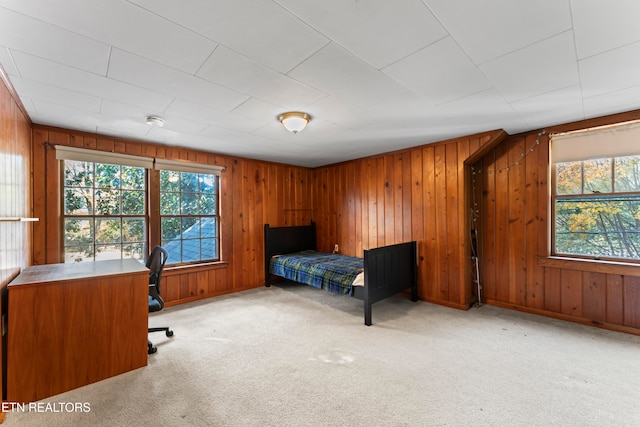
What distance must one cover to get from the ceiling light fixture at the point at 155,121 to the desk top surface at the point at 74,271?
56.0 inches

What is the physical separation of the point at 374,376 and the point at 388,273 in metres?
1.49

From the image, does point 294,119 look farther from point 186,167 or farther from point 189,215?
point 189,215

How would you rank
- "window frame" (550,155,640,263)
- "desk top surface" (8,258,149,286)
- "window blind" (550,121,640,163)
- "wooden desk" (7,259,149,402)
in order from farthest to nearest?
1. "window frame" (550,155,640,263)
2. "window blind" (550,121,640,163)
3. "desk top surface" (8,258,149,286)
4. "wooden desk" (7,259,149,402)

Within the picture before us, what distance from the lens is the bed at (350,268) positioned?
10.3ft

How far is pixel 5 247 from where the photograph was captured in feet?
6.15

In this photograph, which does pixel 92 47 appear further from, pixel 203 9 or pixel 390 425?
pixel 390 425

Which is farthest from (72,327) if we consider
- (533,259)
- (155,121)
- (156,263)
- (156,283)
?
(533,259)

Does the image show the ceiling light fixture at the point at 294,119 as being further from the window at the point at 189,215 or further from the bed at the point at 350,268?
the window at the point at 189,215

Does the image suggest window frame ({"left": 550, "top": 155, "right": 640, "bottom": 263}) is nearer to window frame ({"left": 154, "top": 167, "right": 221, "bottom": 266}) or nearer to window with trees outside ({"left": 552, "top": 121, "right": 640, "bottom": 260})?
window with trees outside ({"left": 552, "top": 121, "right": 640, "bottom": 260})

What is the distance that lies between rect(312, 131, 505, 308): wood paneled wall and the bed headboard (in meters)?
0.53

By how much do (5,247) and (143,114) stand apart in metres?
1.47

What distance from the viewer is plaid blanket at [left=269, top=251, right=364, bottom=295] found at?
11.3ft

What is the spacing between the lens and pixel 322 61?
1.72 metres

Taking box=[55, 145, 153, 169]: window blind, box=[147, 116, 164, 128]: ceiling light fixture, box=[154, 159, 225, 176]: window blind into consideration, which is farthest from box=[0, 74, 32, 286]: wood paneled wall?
box=[154, 159, 225, 176]: window blind
